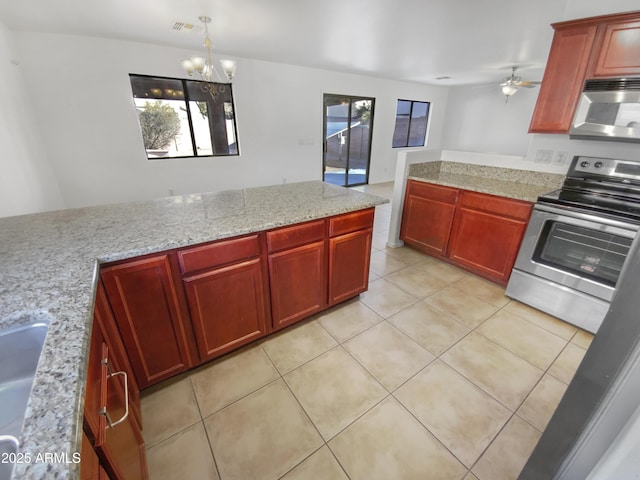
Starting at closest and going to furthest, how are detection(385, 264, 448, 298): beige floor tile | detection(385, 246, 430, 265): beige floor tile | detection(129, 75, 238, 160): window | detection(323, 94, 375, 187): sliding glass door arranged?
detection(385, 264, 448, 298): beige floor tile → detection(385, 246, 430, 265): beige floor tile → detection(129, 75, 238, 160): window → detection(323, 94, 375, 187): sliding glass door

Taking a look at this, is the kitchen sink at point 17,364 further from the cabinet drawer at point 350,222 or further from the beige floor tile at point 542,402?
the beige floor tile at point 542,402

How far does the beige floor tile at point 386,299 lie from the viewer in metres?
2.28

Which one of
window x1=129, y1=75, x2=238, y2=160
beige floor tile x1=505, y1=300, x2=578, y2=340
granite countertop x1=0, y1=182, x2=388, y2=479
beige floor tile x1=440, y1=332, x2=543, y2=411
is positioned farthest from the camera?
window x1=129, y1=75, x2=238, y2=160

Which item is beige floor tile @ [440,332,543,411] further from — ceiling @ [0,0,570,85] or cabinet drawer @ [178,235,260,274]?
ceiling @ [0,0,570,85]

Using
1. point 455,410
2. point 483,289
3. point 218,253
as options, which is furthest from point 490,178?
point 218,253

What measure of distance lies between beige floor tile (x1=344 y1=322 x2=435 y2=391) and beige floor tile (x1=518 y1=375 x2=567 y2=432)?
53cm

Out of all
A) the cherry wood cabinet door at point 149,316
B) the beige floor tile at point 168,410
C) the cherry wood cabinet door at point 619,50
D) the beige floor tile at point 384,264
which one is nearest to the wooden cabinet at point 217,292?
the cherry wood cabinet door at point 149,316

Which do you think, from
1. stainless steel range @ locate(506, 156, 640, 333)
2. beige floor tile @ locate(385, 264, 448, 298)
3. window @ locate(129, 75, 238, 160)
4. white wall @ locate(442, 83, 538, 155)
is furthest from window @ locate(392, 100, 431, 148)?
stainless steel range @ locate(506, 156, 640, 333)

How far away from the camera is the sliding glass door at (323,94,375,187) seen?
6062 millimetres

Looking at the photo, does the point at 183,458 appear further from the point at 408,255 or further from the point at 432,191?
the point at 432,191

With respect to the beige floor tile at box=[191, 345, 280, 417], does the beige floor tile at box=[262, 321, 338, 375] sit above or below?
above


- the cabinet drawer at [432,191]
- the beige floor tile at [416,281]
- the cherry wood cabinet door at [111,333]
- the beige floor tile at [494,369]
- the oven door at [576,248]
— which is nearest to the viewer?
the cherry wood cabinet door at [111,333]

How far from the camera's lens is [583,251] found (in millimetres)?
1997

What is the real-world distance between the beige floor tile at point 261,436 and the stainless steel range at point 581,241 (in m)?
2.11
